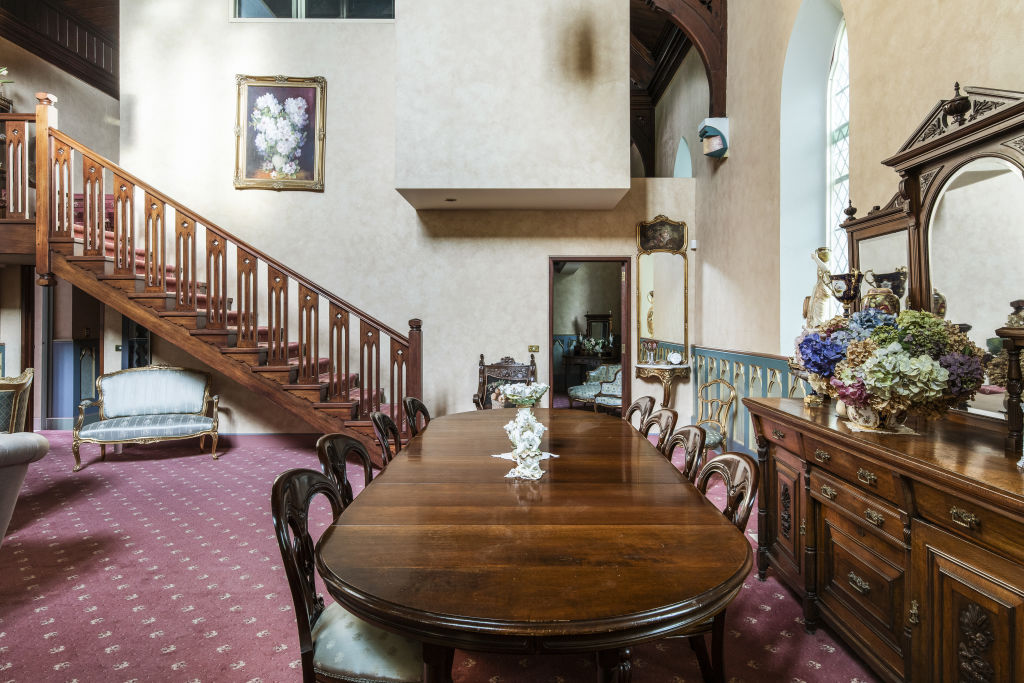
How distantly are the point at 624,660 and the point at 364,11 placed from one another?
710 centimetres

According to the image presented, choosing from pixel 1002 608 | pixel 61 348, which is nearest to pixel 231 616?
pixel 1002 608

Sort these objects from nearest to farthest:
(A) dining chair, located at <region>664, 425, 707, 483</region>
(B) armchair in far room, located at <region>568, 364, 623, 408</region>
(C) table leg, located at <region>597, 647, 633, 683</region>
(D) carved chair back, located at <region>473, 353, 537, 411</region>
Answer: (C) table leg, located at <region>597, 647, 633, 683</region>, (A) dining chair, located at <region>664, 425, 707, 483</region>, (D) carved chair back, located at <region>473, 353, 537, 411</region>, (B) armchair in far room, located at <region>568, 364, 623, 408</region>

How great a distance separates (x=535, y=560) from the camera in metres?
1.28

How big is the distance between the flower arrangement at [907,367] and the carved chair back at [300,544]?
6.23 feet

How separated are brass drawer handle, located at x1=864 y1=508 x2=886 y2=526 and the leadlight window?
6.69m

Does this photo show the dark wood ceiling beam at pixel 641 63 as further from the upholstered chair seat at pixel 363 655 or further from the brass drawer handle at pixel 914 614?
the upholstered chair seat at pixel 363 655

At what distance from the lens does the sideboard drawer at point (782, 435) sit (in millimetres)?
2430

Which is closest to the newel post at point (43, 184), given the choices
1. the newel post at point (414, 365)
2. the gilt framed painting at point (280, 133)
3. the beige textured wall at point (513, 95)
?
the gilt framed painting at point (280, 133)

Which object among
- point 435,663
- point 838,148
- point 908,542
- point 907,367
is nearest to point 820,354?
point 907,367

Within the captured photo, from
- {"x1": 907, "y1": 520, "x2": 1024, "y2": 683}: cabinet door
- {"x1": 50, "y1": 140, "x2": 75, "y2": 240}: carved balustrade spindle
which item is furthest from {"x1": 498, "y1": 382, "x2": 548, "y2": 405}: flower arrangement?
{"x1": 50, "y1": 140, "x2": 75, "y2": 240}: carved balustrade spindle

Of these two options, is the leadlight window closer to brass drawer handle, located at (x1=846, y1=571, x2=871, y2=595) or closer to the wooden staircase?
the wooden staircase

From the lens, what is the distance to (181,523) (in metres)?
3.63

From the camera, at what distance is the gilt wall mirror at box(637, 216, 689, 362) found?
239 inches

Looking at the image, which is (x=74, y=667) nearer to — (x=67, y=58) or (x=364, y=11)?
(x=364, y=11)
